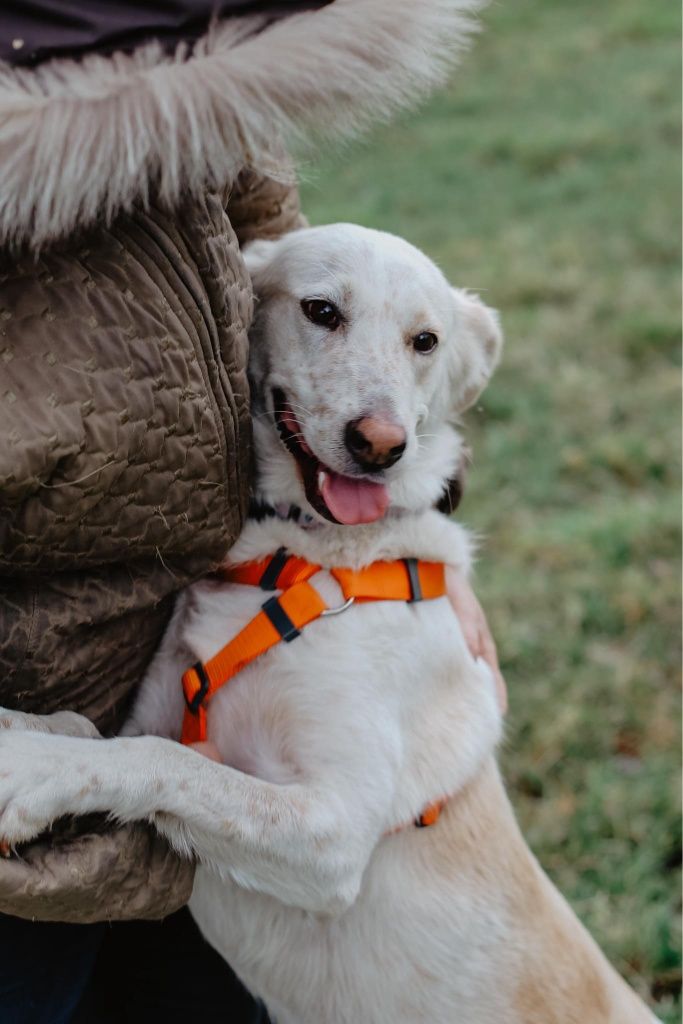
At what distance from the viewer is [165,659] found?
217cm

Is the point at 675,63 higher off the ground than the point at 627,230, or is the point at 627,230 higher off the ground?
the point at 627,230

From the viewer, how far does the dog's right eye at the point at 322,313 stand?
2316mm

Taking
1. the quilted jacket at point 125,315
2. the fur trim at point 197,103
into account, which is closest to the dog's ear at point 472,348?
the quilted jacket at point 125,315

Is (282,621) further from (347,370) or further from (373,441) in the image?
(347,370)

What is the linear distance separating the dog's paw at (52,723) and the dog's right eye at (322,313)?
0.91 meters

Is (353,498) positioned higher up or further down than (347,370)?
further down

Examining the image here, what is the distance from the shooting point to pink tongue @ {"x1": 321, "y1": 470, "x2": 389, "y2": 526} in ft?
7.15

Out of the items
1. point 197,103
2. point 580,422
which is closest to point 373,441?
point 197,103

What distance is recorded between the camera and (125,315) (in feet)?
5.13

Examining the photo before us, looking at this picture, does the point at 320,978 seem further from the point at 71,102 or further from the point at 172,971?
the point at 71,102

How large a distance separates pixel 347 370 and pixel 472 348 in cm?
54

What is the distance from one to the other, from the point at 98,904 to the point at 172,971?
833 mm

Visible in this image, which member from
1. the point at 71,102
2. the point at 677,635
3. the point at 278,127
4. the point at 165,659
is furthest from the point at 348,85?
the point at 677,635

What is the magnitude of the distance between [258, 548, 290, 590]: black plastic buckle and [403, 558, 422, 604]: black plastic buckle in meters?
0.25
